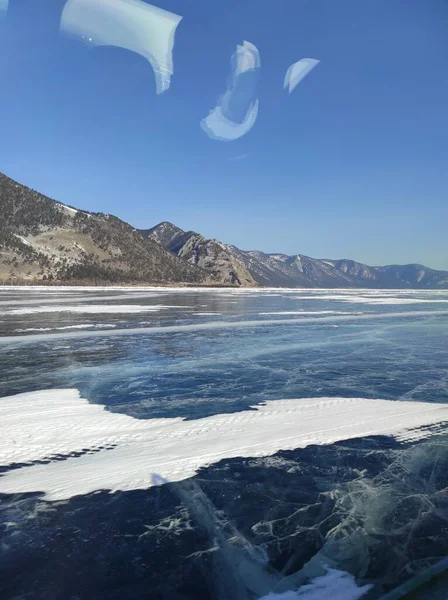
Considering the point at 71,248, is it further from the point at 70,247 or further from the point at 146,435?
the point at 146,435

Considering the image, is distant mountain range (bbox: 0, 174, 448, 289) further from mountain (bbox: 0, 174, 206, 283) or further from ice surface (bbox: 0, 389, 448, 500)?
ice surface (bbox: 0, 389, 448, 500)

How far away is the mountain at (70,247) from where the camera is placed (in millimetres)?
118750

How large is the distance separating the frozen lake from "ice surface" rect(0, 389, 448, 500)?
4 centimetres

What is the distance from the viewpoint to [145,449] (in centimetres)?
659

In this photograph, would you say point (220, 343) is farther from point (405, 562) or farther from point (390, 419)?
point (405, 562)

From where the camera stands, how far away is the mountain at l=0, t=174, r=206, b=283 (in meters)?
119

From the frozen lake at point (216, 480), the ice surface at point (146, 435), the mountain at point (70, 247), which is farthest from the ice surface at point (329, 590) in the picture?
the mountain at point (70, 247)

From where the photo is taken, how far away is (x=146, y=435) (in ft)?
23.6

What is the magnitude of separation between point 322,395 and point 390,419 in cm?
199

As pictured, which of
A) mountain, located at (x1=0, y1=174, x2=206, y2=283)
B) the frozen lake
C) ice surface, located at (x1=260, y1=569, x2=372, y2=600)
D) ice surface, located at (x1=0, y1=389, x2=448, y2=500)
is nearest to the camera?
ice surface, located at (x1=260, y1=569, x2=372, y2=600)

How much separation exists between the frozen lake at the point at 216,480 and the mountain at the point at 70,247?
106639 millimetres

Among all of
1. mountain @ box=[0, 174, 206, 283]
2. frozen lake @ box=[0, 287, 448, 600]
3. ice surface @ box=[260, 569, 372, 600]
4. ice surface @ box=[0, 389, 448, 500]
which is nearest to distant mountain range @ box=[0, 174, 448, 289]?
mountain @ box=[0, 174, 206, 283]

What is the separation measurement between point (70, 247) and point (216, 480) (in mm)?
144169

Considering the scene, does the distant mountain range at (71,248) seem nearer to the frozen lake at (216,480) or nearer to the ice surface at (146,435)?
the frozen lake at (216,480)
